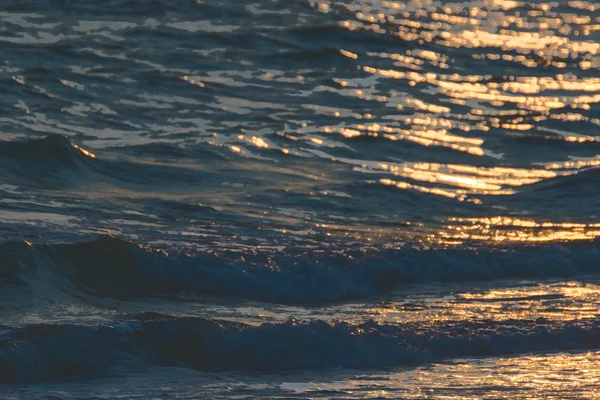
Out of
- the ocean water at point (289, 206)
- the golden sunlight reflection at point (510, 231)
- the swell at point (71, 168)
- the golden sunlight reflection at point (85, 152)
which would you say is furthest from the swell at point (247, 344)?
the golden sunlight reflection at point (85, 152)

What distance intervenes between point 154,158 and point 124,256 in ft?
11.0

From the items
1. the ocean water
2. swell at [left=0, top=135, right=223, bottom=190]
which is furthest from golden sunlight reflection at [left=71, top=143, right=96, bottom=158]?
the ocean water

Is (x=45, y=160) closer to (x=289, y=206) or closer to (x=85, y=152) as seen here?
(x=85, y=152)

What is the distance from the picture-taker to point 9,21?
619 inches

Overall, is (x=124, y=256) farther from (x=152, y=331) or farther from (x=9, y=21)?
(x=9, y=21)

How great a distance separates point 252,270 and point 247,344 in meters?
1.71

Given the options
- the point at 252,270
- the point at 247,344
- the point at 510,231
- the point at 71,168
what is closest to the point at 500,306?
the point at 252,270

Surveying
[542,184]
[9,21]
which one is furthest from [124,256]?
[9,21]

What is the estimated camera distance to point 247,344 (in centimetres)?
581

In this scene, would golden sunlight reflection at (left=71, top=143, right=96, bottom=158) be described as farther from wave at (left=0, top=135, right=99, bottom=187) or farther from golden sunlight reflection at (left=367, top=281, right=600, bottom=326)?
golden sunlight reflection at (left=367, top=281, right=600, bottom=326)

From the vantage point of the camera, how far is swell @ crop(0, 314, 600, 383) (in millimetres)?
5367

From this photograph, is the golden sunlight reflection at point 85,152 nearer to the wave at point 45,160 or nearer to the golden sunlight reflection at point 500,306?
the wave at point 45,160

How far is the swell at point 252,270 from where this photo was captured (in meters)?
7.14

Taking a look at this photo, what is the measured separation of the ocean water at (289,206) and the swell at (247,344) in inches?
0.6
